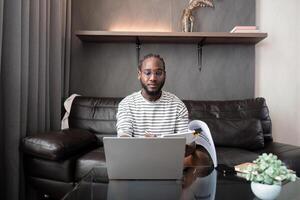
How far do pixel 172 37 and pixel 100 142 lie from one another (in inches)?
45.7

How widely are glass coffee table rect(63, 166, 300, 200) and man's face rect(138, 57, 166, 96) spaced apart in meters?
0.50

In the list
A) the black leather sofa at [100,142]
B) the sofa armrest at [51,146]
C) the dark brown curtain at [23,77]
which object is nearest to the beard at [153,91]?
the black leather sofa at [100,142]

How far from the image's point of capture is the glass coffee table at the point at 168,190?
3.45 feet

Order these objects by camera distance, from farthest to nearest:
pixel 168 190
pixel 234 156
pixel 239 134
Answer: pixel 239 134, pixel 234 156, pixel 168 190

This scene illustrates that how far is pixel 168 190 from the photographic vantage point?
1.08m

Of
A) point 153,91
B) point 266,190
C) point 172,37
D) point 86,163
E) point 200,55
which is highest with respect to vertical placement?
point 172,37

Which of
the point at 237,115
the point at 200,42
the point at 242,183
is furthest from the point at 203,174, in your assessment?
the point at 200,42

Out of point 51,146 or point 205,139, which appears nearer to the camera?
point 205,139

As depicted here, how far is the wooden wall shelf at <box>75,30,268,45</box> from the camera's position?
246cm

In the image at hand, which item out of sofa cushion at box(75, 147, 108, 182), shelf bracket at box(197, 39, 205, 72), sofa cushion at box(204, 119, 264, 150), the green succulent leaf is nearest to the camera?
the green succulent leaf

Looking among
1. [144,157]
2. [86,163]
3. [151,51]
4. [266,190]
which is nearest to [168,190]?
[144,157]

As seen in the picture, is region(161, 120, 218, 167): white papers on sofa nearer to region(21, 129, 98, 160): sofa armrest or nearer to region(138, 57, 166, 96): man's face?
region(138, 57, 166, 96): man's face

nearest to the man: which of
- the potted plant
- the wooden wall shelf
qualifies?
the potted plant

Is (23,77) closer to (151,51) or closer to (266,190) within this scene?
(151,51)
